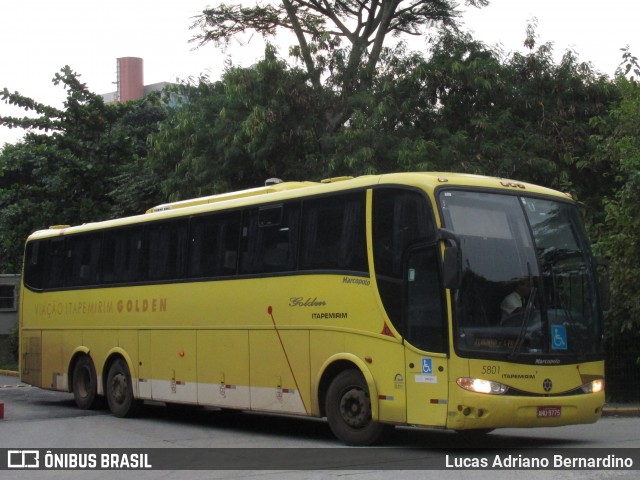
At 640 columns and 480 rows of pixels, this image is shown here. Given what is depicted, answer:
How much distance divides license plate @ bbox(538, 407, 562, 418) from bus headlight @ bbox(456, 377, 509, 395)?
58cm

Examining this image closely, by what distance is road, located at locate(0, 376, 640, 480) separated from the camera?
10477 millimetres

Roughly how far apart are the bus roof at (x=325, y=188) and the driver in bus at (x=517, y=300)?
1372mm

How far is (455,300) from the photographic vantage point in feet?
38.1

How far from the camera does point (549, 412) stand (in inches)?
466

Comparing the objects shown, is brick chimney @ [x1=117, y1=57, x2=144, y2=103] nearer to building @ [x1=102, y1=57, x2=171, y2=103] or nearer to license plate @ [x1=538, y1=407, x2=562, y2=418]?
building @ [x1=102, y1=57, x2=171, y2=103]

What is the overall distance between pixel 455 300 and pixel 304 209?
333cm

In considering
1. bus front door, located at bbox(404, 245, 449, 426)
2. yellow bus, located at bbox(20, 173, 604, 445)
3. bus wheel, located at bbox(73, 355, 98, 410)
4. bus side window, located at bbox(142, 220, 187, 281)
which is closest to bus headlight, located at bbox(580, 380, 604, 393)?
yellow bus, located at bbox(20, 173, 604, 445)

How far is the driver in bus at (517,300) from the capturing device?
465 inches

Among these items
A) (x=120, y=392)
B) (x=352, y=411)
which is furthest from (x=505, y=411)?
(x=120, y=392)

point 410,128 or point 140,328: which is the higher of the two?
point 410,128

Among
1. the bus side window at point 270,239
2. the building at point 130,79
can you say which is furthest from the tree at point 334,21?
the building at point 130,79

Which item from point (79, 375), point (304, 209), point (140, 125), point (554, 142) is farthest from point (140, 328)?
point (140, 125)

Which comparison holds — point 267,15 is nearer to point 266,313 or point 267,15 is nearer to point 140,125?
point 140,125

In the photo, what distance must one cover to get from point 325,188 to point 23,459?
5283 millimetres
